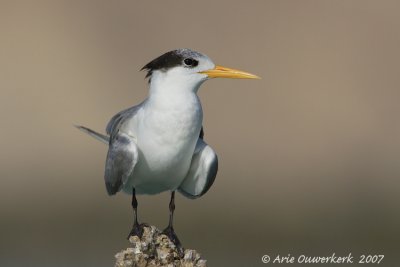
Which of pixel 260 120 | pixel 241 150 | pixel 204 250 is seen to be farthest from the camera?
pixel 260 120

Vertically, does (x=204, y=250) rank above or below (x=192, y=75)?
Answer: below

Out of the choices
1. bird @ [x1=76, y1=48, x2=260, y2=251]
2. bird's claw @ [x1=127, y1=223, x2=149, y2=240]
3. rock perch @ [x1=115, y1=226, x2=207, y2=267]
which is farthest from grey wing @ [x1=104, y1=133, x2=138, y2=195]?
rock perch @ [x1=115, y1=226, x2=207, y2=267]

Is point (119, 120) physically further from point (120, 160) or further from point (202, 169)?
point (202, 169)

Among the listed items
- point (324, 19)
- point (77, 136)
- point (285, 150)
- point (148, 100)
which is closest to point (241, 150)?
point (285, 150)

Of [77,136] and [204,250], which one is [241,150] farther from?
[204,250]

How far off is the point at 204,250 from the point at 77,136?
586 cm

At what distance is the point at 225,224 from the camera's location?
55.4 ft

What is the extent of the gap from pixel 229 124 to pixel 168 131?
12.7 meters

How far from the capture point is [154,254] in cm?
754

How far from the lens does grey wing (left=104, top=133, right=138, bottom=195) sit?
8.41 meters

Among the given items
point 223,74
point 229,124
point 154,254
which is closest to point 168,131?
point 223,74

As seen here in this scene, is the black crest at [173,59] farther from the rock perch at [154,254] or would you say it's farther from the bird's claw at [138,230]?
the rock perch at [154,254]

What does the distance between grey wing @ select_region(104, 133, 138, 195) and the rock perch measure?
0.86 m

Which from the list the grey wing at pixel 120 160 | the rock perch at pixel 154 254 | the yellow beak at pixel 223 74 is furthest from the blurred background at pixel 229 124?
the rock perch at pixel 154 254
